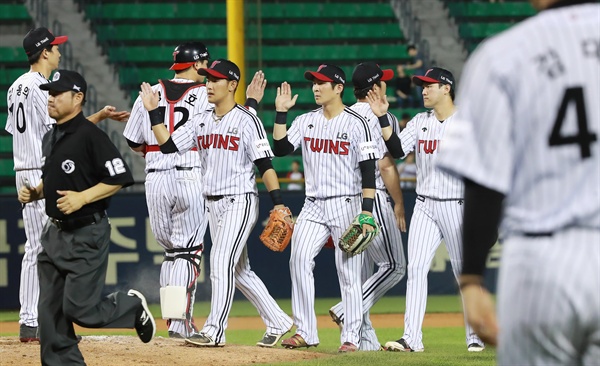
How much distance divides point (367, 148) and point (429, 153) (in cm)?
57

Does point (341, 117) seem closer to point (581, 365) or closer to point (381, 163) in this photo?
point (381, 163)

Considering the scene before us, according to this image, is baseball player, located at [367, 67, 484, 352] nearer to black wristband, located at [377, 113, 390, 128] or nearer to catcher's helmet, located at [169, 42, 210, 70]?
black wristband, located at [377, 113, 390, 128]

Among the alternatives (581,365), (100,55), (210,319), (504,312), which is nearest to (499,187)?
(504,312)

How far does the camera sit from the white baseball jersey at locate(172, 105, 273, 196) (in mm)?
7457

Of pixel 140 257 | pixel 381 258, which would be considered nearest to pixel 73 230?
pixel 381 258

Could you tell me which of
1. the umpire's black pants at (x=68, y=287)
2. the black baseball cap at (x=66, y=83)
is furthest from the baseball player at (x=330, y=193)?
the umpire's black pants at (x=68, y=287)

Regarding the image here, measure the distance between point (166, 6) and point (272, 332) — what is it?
12.0 m

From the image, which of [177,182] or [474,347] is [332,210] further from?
[474,347]

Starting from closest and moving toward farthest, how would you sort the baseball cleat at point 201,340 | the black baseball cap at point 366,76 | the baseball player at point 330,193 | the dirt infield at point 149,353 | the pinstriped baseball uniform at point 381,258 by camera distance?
the dirt infield at point 149,353, the baseball cleat at point 201,340, the baseball player at point 330,193, the pinstriped baseball uniform at point 381,258, the black baseball cap at point 366,76

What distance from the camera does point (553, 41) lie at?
2.47 m

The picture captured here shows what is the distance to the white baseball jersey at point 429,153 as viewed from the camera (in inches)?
301

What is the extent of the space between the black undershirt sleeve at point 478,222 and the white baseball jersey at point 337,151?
16.4 ft

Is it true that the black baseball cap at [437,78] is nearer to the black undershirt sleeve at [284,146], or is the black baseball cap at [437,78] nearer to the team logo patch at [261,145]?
the black undershirt sleeve at [284,146]

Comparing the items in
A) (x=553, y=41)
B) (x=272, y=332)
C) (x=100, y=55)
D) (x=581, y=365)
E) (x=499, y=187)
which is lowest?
(x=272, y=332)
